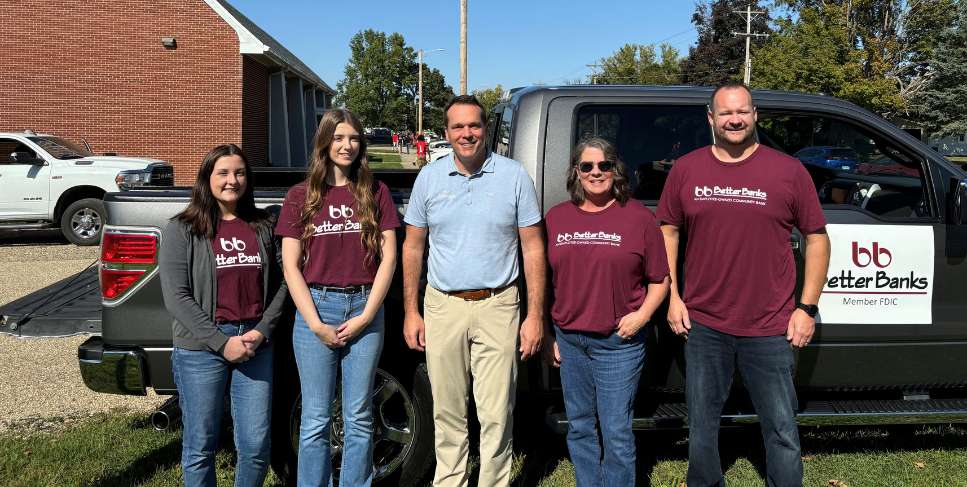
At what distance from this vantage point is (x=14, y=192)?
11289 mm

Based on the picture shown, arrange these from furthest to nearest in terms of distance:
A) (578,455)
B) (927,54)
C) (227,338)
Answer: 1. (927,54)
2. (578,455)
3. (227,338)

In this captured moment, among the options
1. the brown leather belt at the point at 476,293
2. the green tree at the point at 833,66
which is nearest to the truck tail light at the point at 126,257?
the brown leather belt at the point at 476,293

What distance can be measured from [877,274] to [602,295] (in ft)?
4.76

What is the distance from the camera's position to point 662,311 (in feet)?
11.2

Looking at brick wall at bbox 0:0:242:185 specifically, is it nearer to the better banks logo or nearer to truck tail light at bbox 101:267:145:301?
truck tail light at bbox 101:267:145:301

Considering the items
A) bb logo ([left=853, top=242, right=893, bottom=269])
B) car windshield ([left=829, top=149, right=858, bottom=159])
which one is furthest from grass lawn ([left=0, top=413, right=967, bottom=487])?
car windshield ([left=829, top=149, right=858, bottom=159])

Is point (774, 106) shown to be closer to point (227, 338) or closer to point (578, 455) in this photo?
point (578, 455)

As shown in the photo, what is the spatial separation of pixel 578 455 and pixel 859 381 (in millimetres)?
1533

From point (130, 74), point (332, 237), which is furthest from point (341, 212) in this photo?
point (130, 74)

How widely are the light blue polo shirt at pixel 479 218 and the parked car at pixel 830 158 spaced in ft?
6.22

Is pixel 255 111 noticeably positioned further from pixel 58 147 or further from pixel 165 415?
pixel 165 415

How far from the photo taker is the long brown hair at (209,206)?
287 cm

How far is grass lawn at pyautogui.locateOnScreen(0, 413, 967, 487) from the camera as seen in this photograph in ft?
12.2

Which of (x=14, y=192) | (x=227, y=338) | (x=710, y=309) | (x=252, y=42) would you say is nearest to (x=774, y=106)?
(x=710, y=309)
